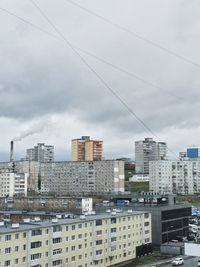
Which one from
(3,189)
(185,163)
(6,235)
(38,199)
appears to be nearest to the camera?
(6,235)

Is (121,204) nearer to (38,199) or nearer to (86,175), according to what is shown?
(38,199)

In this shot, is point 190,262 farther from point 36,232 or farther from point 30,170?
point 30,170

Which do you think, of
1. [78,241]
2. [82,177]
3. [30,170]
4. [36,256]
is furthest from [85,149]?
[36,256]

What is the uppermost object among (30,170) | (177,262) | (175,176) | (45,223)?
(30,170)

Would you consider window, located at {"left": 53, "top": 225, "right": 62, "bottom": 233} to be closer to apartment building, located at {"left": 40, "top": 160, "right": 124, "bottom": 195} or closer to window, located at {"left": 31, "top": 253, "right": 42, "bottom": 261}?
window, located at {"left": 31, "top": 253, "right": 42, "bottom": 261}

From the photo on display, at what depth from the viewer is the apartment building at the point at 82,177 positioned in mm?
87750

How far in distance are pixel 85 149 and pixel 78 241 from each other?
9111 cm

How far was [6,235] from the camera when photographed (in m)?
25.1

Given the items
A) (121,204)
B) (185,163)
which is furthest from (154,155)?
(121,204)

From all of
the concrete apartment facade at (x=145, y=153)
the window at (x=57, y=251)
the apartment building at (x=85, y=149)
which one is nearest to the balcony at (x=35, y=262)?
the window at (x=57, y=251)

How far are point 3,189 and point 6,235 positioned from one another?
60.1 m

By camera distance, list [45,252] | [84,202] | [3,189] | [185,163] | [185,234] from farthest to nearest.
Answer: [185,163], [3,189], [84,202], [185,234], [45,252]

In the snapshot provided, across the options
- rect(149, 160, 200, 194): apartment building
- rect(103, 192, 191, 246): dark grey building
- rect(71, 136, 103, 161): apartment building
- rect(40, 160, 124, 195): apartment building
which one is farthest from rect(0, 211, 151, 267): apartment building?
rect(71, 136, 103, 161): apartment building

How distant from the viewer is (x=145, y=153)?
5094 inches
